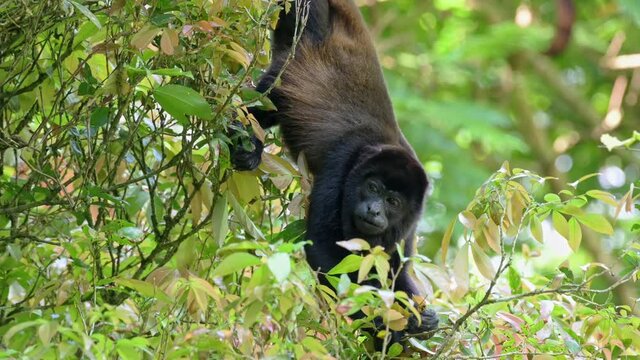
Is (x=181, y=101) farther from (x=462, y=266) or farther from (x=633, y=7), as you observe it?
(x=633, y=7)

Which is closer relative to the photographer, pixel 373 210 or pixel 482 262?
pixel 482 262

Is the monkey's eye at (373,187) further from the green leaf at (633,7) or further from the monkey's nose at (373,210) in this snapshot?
the green leaf at (633,7)

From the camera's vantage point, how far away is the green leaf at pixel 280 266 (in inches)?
67.9

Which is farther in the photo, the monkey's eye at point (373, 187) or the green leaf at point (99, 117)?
the monkey's eye at point (373, 187)

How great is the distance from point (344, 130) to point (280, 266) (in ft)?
6.56

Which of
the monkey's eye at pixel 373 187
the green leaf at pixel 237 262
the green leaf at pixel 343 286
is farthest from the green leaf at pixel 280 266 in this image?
the monkey's eye at pixel 373 187

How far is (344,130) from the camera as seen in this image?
146 inches

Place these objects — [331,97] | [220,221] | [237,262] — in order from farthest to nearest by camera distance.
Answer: [331,97], [220,221], [237,262]

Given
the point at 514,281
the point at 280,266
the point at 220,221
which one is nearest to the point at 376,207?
the point at 514,281

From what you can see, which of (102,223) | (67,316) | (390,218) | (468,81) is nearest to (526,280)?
(390,218)

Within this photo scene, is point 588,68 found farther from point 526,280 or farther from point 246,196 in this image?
point 246,196

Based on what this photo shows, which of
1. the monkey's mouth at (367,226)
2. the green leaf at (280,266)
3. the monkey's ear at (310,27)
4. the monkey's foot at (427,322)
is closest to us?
the green leaf at (280,266)

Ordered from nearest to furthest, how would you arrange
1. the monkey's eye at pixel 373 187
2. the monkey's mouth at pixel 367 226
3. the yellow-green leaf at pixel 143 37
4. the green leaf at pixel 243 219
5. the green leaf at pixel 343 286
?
the green leaf at pixel 343 286 < the yellow-green leaf at pixel 143 37 < the green leaf at pixel 243 219 < the monkey's mouth at pixel 367 226 < the monkey's eye at pixel 373 187

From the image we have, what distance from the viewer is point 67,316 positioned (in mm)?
2340
